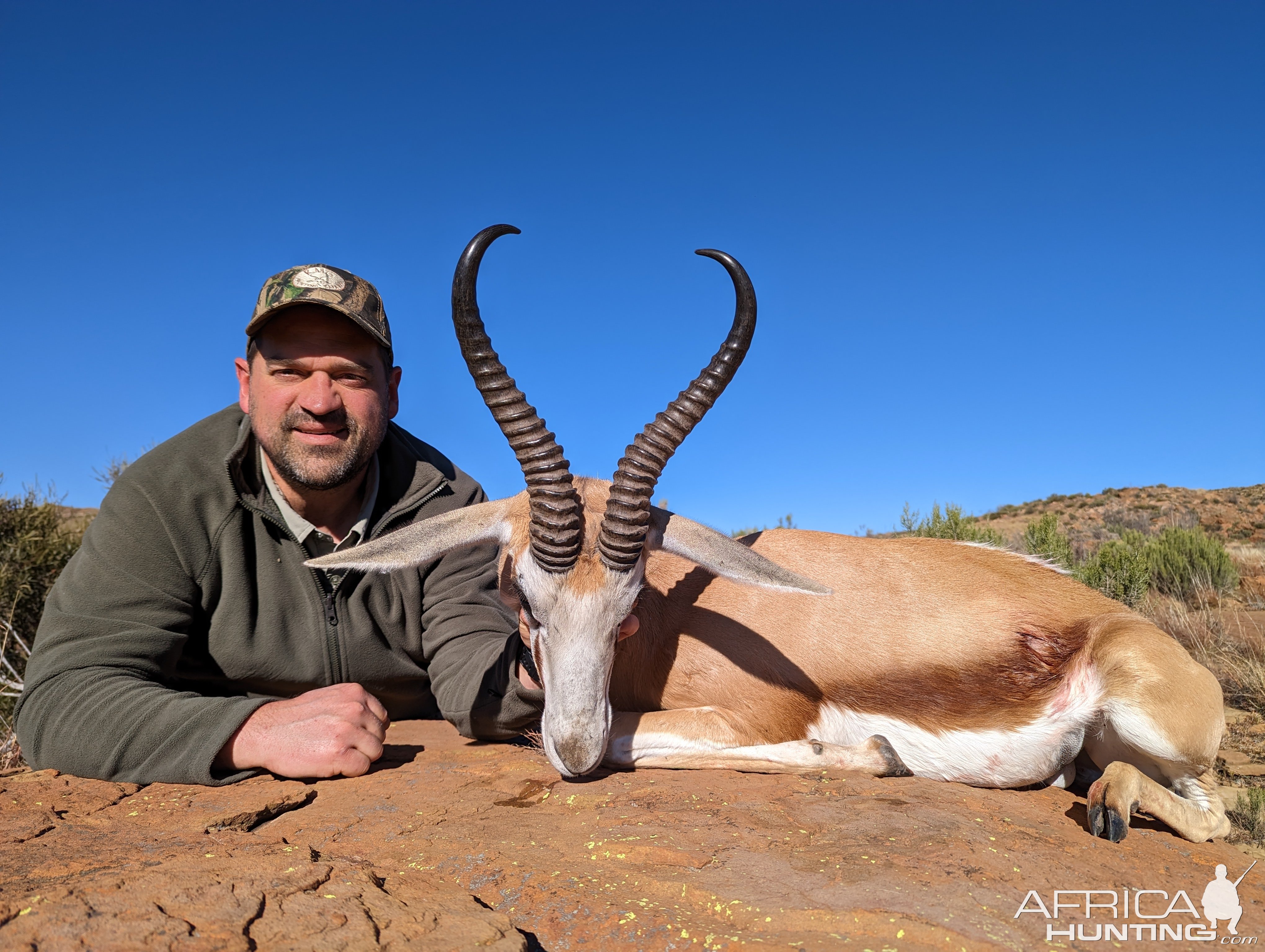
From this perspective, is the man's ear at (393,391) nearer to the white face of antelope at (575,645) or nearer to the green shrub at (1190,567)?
the white face of antelope at (575,645)

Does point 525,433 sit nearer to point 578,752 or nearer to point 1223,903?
point 578,752

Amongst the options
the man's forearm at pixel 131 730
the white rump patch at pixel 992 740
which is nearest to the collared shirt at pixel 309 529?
the man's forearm at pixel 131 730

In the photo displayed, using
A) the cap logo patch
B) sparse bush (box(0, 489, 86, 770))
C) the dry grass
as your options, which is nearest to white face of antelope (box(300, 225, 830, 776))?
the cap logo patch

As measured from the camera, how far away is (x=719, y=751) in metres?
4.12

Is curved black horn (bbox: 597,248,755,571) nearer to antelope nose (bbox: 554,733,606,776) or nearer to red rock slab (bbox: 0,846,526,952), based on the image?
antelope nose (bbox: 554,733,606,776)

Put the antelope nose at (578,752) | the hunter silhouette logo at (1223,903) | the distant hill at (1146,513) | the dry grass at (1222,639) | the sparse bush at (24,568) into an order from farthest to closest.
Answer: the distant hill at (1146,513) < the sparse bush at (24,568) < the dry grass at (1222,639) < the antelope nose at (578,752) < the hunter silhouette logo at (1223,903)

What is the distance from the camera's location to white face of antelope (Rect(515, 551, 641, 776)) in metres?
3.61

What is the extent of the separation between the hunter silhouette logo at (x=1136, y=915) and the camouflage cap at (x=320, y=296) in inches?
164

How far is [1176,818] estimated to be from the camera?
3674mm

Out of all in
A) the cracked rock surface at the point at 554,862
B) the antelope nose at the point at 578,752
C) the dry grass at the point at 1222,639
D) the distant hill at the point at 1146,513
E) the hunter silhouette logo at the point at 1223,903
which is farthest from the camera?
the distant hill at the point at 1146,513

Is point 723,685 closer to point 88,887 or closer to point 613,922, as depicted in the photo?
point 613,922

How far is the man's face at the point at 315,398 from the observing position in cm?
464

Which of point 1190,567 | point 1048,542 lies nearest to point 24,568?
point 1048,542

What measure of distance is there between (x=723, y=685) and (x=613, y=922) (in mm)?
2209
